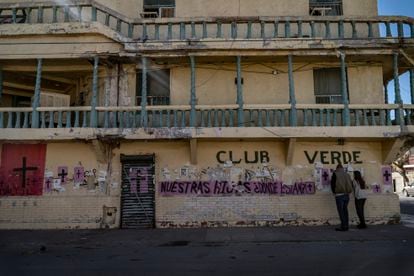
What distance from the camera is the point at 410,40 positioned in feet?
40.6

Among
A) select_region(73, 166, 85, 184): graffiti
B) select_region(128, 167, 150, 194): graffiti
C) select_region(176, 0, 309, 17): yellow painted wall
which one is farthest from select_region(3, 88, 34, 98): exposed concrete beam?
select_region(176, 0, 309, 17): yellow painted wall

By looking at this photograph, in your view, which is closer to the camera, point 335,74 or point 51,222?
point 51,222

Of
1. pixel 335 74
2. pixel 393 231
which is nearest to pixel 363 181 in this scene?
pixel 393 231

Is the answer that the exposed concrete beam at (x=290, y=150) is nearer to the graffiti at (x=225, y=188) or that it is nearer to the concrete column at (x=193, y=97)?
the graffiti at (x=225, y=188)

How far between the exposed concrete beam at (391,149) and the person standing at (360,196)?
1.44m

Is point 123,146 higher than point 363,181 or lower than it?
higher

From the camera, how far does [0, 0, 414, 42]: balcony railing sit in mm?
12648

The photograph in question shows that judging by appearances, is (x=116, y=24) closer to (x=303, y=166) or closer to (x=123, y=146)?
(x=123, y=146)

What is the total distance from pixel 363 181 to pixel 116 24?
31.3 ft

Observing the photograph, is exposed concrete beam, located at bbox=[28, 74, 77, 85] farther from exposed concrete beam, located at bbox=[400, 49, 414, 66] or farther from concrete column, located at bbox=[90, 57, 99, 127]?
exposed concrete beam, located at bbox=[400, 49, 414, 66]

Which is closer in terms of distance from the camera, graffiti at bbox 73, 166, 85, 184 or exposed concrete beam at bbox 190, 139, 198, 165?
exposed concrete beam at bbox 190, 139, 198, 165

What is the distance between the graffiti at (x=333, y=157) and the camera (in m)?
12.7

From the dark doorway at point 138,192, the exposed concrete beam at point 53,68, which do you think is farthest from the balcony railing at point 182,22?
the dark doorway at point 138,192

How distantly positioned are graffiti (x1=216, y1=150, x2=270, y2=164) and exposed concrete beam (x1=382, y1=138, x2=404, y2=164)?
3829 mm
